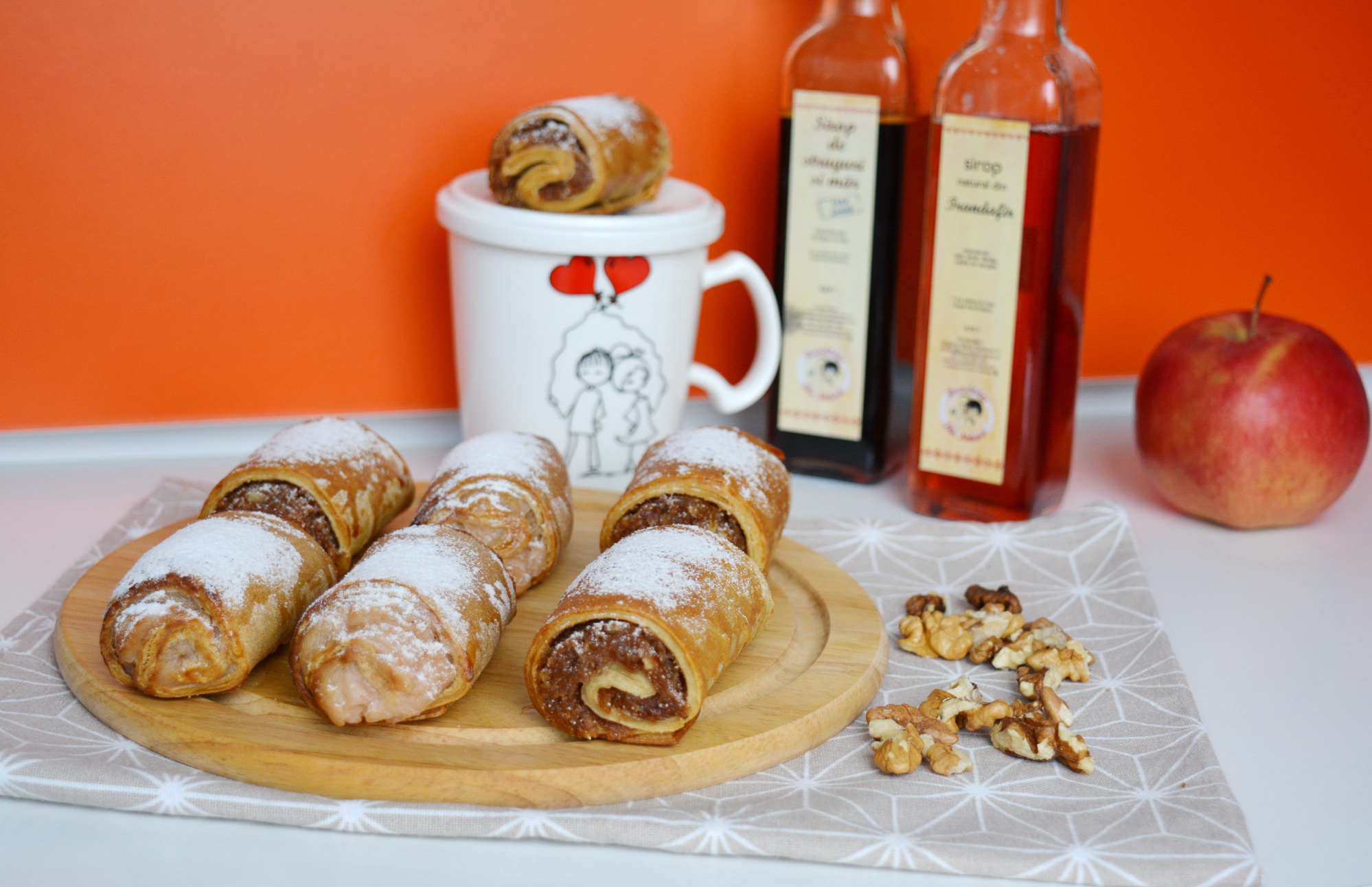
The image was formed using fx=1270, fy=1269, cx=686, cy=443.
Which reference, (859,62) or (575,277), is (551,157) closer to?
(575,277)

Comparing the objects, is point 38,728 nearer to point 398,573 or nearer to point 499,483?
point 398,573

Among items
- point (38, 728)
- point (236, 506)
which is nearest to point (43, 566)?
point (236, 506)

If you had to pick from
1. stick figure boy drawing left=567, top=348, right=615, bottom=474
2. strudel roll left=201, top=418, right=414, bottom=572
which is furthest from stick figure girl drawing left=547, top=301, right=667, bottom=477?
strudel roll left=201, top=418, right=414, bottom=572

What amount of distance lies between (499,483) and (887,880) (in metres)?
0.48

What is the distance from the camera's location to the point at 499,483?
3.55ft

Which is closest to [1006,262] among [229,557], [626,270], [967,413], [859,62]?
[967,413]

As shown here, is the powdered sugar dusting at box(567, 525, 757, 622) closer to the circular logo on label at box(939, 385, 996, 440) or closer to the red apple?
the circular logo on label at box(939, 385, 996, 440)

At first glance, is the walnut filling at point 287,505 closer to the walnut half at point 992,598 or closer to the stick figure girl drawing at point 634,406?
the stick figure girl drawing at point 634,406

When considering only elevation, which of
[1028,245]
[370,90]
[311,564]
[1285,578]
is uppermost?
[370,90]

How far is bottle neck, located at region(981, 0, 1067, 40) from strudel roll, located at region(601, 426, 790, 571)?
0.49m

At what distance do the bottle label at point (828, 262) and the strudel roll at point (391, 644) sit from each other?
1.99 feet

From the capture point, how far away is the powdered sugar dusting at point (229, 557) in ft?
2.92

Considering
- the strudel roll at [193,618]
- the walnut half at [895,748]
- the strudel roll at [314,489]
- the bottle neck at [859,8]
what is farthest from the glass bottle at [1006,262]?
the strudel roll at [193,618]

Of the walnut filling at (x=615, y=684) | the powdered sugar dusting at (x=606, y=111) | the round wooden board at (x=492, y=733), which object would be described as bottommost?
the round wooden board at (x=492, y=733)
